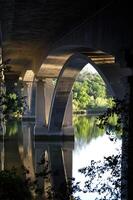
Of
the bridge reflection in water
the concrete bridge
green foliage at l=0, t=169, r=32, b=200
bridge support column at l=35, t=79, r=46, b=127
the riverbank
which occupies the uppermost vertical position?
the concrete bridge

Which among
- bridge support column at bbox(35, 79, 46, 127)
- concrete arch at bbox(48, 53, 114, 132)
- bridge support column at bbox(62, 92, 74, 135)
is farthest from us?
bridge support column at bbox(35, 79, 46, 127)

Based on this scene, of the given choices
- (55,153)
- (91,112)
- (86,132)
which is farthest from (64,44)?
(91,112)

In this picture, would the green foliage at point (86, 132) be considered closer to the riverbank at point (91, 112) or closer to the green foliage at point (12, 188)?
the riverbank at point (91, 112)

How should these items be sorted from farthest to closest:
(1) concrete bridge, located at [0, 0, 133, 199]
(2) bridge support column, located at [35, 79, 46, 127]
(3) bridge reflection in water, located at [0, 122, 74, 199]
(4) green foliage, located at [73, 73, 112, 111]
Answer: (4) green foliage, located at [73, 73, 112, 111] < (2) bridge support column, located at [35, 79, 46, 127] < (3) bridge reflection in water, located at [0, 122, 74, 199] < (1) concrete bridge, located at [0, 0, 133, 199]

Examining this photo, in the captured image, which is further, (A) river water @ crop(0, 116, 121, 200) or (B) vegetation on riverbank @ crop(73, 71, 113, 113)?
(B) vegetation on riverbank @ crop(73, 71, 113, 113)

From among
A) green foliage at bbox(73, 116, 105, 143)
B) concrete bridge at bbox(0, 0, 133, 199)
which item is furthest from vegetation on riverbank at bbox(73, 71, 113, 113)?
concrete bridge at bbox(0, 0, 133, 199)

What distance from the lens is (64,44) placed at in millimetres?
23031

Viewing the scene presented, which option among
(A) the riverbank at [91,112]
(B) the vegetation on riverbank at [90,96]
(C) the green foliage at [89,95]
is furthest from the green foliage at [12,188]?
(A) the riverbank at [91,112]

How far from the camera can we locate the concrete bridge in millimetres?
13766

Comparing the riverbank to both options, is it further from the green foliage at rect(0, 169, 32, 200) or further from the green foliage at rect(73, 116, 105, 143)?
the green foliage at rect(0, 169, 32, 200)

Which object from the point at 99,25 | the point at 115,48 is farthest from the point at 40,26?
the point at 115,48

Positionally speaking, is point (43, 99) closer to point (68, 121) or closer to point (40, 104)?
point (40, 104)

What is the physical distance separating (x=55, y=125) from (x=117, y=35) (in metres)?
24.5

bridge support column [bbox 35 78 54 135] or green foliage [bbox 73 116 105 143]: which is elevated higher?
bridge support column [bbox 35 78 54 135]
